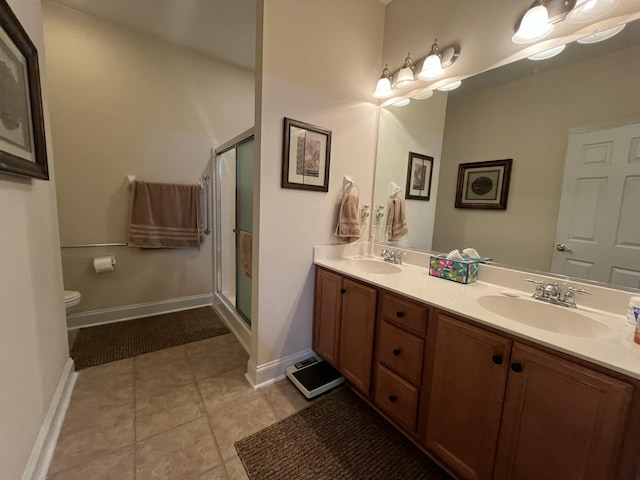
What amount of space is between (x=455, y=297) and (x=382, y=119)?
1554 mm

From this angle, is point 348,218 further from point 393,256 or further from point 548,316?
point 548,316

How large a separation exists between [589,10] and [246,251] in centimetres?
238

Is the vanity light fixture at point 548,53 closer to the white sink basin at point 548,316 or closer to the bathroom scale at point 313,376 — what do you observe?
the white sink basin at point 548,316

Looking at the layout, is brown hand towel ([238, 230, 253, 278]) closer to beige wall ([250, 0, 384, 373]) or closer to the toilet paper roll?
beige wall ([250, 0, 384, 373])

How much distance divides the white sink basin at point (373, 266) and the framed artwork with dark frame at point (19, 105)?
5.78 feet

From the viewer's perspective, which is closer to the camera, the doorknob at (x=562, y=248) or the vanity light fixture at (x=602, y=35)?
the vanity light fixture at (x=602, y=35)

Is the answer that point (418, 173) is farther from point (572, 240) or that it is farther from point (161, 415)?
point (161, 415)

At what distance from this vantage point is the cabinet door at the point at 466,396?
0.99 metres

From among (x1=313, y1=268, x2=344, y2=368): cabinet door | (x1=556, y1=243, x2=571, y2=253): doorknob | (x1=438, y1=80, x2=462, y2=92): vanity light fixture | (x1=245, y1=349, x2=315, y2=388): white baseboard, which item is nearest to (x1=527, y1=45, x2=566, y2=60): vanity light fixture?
(x1=438, y1=80, x2=462, y2=92): vanity light fixture

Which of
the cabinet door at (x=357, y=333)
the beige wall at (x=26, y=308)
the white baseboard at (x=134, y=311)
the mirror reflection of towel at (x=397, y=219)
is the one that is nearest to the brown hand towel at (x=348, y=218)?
the mirror reflection of towel at (x=397, y=219)

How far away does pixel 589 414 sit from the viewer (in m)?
0.77

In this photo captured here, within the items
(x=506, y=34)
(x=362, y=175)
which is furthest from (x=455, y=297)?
(x=506, y=34)

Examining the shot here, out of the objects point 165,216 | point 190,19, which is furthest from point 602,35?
point 165,216

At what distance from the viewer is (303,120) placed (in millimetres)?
1735
